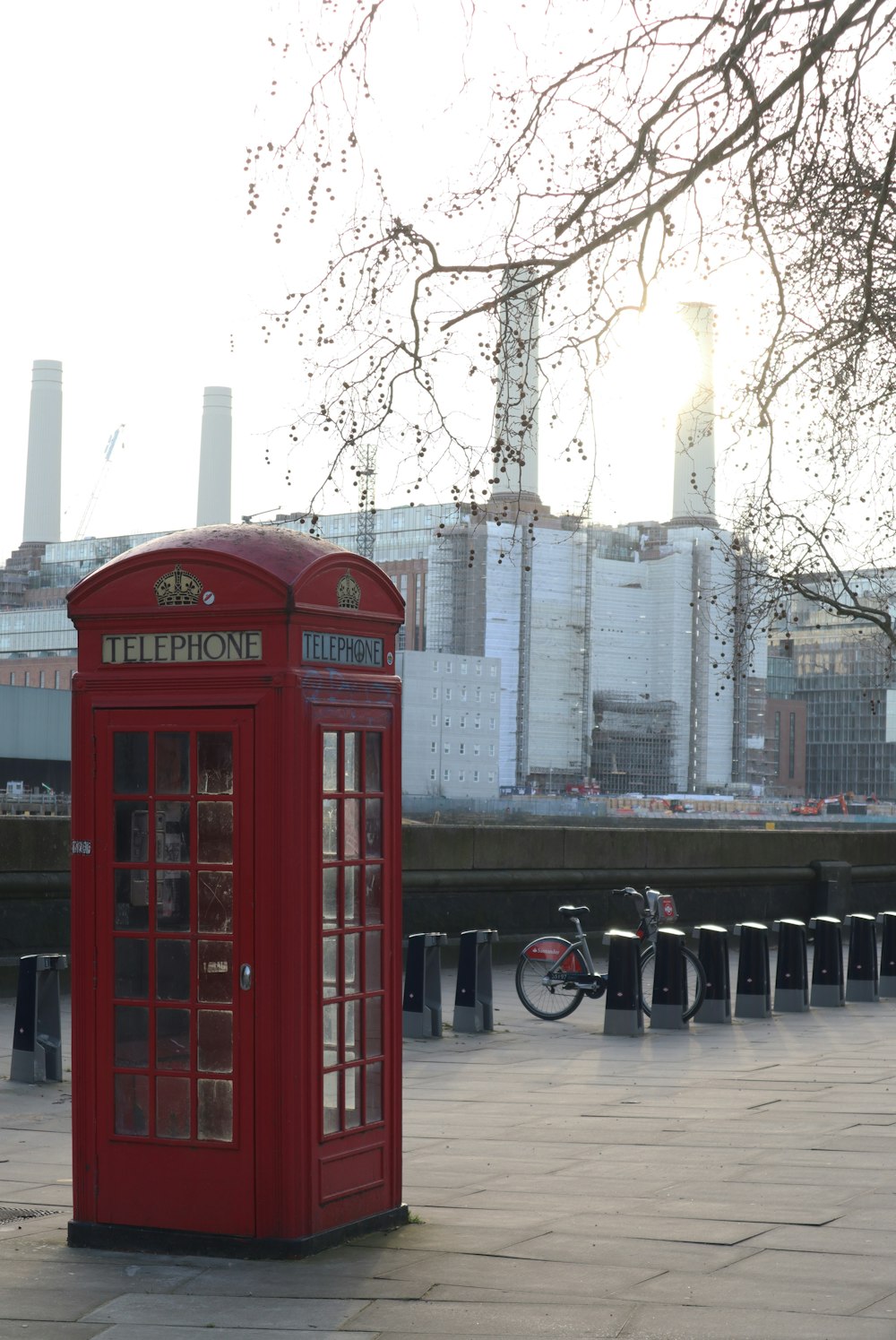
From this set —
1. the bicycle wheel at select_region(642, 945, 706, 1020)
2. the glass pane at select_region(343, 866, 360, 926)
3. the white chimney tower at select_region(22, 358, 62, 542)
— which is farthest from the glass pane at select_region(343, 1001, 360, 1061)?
the white chimney tower at select_region(22, 358, 62, 542)

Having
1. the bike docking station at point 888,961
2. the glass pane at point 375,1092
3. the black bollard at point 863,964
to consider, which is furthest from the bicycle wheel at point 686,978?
the glass pane at point 375,1092

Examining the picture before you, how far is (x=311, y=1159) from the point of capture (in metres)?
5.25

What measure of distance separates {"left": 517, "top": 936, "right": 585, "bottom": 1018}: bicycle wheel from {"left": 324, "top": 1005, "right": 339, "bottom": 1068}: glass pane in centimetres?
658

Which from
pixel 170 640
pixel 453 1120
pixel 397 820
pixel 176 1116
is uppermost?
pixel 170 640

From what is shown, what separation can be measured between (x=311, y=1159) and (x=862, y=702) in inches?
4765

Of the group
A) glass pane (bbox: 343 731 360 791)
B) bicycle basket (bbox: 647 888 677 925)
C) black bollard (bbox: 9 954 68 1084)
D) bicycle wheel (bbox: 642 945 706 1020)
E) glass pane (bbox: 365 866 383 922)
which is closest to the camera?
glass pane (bbox: 343 731 360 791)

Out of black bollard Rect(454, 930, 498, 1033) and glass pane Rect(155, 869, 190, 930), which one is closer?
glass pane Rect(155, 869, 190, 930)

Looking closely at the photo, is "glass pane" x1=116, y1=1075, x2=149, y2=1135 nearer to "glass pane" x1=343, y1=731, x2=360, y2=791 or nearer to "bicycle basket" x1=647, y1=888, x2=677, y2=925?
"glass pane" x1=343, y1=731, x2=360, y2=791

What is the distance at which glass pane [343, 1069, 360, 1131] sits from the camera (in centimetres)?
549

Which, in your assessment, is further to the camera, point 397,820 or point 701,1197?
point 701,1197

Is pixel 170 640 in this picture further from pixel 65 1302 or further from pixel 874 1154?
pixel 874 1154

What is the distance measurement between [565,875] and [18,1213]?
9689mm

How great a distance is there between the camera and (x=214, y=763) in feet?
17.5

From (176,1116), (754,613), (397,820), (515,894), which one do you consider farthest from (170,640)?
(754,613)
